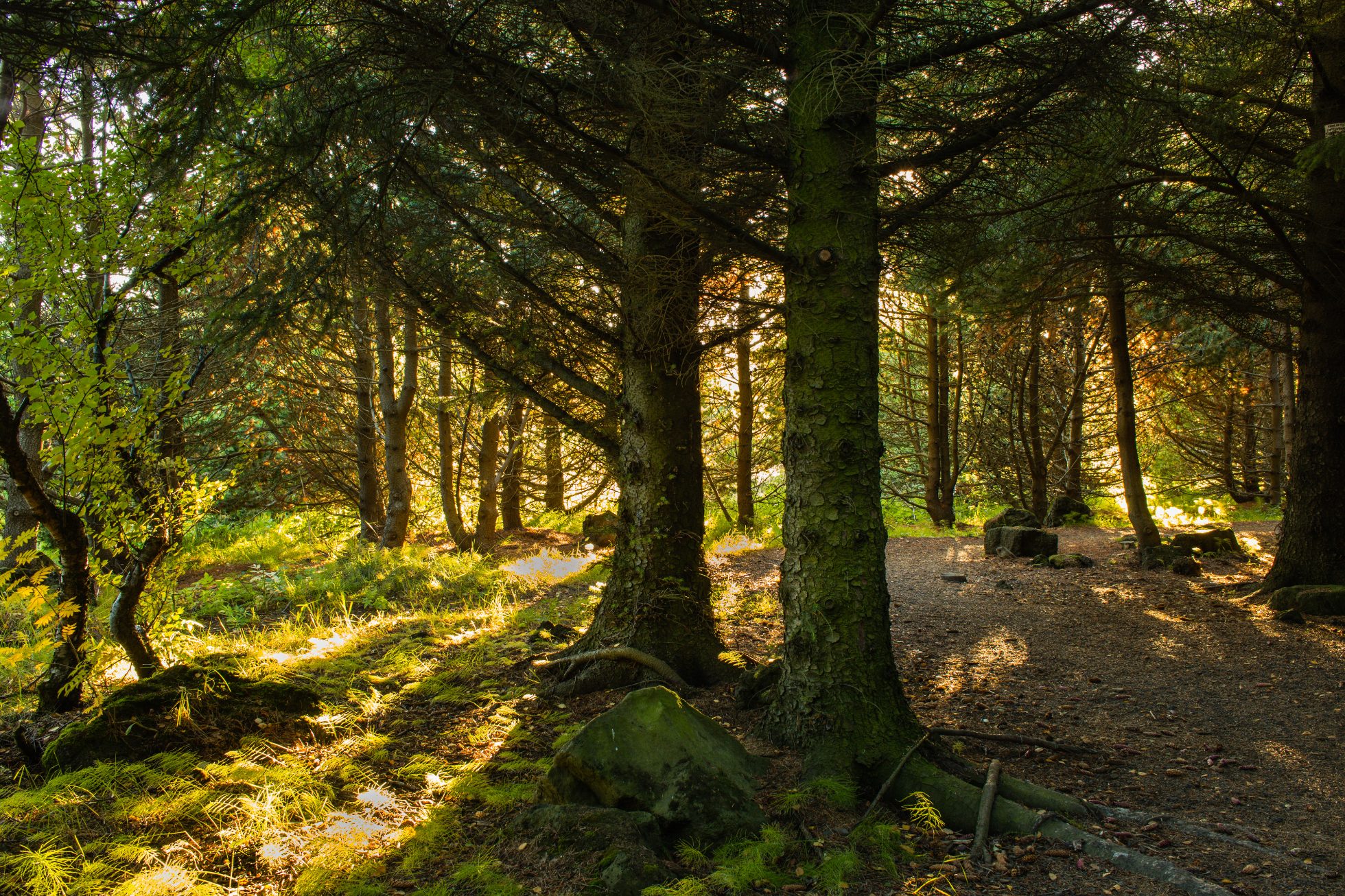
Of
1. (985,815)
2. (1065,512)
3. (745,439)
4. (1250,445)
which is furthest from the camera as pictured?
(1250,445)

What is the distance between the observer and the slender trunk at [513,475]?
12.3 metres

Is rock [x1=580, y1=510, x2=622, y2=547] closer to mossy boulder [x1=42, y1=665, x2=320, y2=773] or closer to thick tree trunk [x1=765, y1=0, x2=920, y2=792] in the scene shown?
mossy boulder [x1=42, y1=665, x2=320, y2=773]

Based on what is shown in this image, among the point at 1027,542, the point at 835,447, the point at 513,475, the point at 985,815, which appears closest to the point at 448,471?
the point at 513,475

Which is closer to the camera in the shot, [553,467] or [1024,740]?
[1024,740]

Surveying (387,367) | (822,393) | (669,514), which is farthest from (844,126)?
(387,367)

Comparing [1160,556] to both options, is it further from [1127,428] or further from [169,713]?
[169,713]

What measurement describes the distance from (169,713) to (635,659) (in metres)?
2.75

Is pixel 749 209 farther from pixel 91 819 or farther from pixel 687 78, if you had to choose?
pixel 91 819

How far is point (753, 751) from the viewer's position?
157 inches

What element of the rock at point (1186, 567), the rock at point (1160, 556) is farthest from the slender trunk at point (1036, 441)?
the rock at point (1186, 567)

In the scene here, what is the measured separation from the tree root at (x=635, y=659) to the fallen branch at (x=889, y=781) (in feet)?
5.70

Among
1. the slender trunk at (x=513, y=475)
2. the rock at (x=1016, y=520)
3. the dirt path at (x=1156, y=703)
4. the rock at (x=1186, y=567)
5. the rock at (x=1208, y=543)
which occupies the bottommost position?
the dirt path at (x=1156, y=703)

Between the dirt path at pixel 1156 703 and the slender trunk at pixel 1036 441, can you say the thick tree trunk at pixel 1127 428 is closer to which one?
the dirt path at pixel 1156 703

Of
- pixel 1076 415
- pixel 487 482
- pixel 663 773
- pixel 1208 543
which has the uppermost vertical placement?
pixel 1076 415
